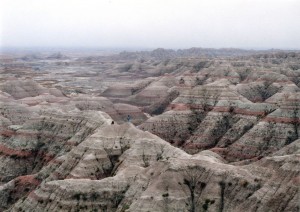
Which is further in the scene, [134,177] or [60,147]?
[60,147]

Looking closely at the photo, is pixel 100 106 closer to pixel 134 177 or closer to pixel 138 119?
pixel 138 119

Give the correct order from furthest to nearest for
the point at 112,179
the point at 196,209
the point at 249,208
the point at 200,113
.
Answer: the point at 200,113, the point at 112,179, the point at 196,209, the point at 249,208

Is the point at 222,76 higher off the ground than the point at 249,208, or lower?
lower

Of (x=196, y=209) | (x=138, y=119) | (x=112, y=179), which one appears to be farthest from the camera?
(x=138, y=119)

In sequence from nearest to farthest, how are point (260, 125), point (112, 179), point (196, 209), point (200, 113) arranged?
point (196, 209)
point (112, 179)
point (260, 125)
point (200, 113)

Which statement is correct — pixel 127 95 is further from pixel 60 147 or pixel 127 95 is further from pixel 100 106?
pixel 60 147

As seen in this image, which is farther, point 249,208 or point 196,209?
point 196,209

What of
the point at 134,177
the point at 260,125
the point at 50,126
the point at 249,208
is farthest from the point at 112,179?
the point at 260,125

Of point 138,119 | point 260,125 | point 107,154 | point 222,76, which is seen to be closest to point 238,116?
point 260,125

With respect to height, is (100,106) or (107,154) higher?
(107,154)
